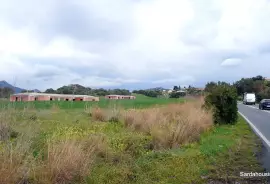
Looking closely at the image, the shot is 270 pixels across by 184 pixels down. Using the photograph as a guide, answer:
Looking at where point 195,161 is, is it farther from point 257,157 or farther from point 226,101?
point 226,101

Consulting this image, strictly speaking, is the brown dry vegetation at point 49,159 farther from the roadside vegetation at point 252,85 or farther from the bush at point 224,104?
the roadside vegetation at point 252,85

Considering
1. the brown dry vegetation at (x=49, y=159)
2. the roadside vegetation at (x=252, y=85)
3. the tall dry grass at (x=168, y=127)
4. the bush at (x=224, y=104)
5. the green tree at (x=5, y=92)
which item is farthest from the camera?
the roadside vegetation at (x=252, y=85)

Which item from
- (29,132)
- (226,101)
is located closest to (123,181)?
(29,132)

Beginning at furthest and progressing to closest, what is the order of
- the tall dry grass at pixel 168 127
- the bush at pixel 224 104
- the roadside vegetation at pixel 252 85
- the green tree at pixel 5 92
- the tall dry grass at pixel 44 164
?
the roadside vegetation at pixel 252 85 → the bush at pixel 224 104 → the tall dry grass at pixel 168 127 → the green tree at pixel 5 92 → the tall dry grass at pixel 44 164

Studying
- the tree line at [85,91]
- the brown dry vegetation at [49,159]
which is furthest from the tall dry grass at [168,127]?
the tree line at [85,91]

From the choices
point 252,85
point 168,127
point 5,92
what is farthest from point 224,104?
point 252,85

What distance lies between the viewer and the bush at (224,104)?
23.2 m

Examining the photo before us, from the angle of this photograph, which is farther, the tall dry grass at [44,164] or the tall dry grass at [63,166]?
the tall dry grass at [63,166]

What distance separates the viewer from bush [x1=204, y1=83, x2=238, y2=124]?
76.0 ft

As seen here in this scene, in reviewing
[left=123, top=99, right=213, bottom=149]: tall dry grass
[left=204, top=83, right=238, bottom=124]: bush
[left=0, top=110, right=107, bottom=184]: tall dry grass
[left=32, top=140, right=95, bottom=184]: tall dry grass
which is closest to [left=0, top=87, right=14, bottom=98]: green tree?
[left=0, top=110, right=107, bottom=184]: tall dry grass

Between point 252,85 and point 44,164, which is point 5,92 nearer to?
point 44,164

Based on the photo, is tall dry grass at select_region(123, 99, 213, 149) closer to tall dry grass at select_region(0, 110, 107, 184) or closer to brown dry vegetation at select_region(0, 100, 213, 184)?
brown dry vegetation at select_region(0, 100, 213, 184)

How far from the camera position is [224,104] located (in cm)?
2312

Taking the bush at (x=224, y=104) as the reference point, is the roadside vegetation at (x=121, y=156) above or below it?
below
